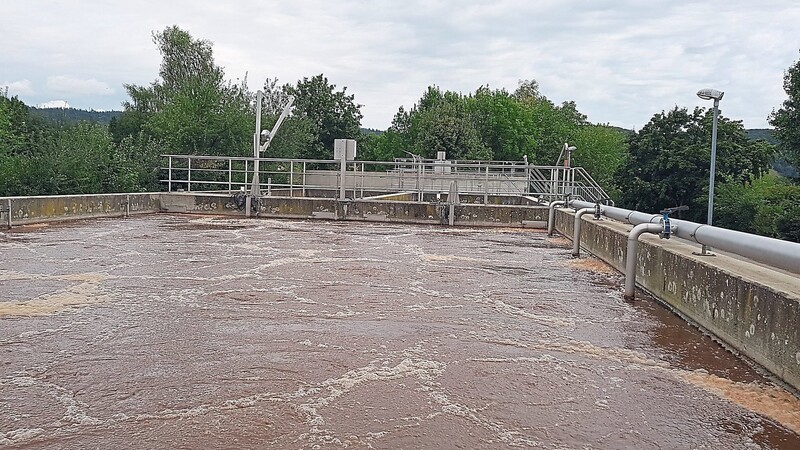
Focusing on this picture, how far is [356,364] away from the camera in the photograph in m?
5.02

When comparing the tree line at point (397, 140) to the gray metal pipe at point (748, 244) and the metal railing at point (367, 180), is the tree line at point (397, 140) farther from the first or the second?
the gray metal pipe at point (748, 244)

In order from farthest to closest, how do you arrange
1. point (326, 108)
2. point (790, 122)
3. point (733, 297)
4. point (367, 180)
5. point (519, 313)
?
1. point (326, 108)
2. point (790, 122)
3. point (367, 180)
4. point (519, 313)
5. point (733, 297)

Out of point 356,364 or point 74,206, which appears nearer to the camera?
point 356,364

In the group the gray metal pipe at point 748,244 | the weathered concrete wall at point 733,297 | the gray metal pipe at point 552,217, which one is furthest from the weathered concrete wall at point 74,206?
the gray metal pipe at point 748,244

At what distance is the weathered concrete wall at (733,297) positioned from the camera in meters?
4.61

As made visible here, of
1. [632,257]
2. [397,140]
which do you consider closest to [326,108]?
[397,140]

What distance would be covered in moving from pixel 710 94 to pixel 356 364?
19.0 m

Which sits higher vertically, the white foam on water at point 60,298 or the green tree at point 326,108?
the green tree at point 326,108

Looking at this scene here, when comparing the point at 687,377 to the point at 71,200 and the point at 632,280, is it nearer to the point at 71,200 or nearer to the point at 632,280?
the point at 632,280

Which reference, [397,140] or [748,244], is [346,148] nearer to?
[748,244]

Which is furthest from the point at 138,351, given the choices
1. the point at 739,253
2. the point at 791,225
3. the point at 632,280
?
the point at 791,225

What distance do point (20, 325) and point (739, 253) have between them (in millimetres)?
5885

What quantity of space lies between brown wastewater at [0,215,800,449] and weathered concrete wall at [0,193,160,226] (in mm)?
5719

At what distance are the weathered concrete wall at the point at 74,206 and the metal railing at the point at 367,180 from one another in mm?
1453
